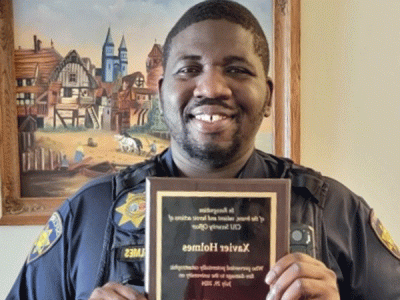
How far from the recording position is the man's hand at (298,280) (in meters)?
0.59

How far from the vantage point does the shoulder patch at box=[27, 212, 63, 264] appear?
2.71 ft

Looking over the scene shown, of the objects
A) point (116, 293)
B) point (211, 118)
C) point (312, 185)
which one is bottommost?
point (116, 293)

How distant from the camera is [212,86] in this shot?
0.70 metres

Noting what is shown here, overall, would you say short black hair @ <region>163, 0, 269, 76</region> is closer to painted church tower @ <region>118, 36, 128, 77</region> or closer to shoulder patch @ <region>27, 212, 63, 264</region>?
shoulder patch @ <region>27, 212, 63, 264</region>

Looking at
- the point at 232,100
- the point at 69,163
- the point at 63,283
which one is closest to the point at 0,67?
the point at 69,163

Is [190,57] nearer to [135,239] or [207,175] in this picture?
[207,175]

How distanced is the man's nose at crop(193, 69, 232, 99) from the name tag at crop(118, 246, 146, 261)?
28 centimetres

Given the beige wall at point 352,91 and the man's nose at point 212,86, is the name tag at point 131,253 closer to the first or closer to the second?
the man's nose at point 212,86

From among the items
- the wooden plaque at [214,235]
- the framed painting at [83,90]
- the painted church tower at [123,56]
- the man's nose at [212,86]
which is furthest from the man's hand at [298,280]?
the painted church tower at [123,56]

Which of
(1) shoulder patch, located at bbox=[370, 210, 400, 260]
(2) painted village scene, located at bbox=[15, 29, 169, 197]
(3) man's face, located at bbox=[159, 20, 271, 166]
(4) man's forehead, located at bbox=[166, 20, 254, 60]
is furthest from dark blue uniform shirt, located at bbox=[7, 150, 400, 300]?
(2) painted village scene, located at bbox=[15, 29, 169, 197]

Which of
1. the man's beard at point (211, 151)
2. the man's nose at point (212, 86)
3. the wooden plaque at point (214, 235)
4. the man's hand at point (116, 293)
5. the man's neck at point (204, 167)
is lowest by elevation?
the man's hand at point (116, 293)

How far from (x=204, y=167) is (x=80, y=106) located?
59 centimetres

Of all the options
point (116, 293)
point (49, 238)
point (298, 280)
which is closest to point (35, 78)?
point (49, 238)

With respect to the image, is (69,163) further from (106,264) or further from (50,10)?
(106,264)
